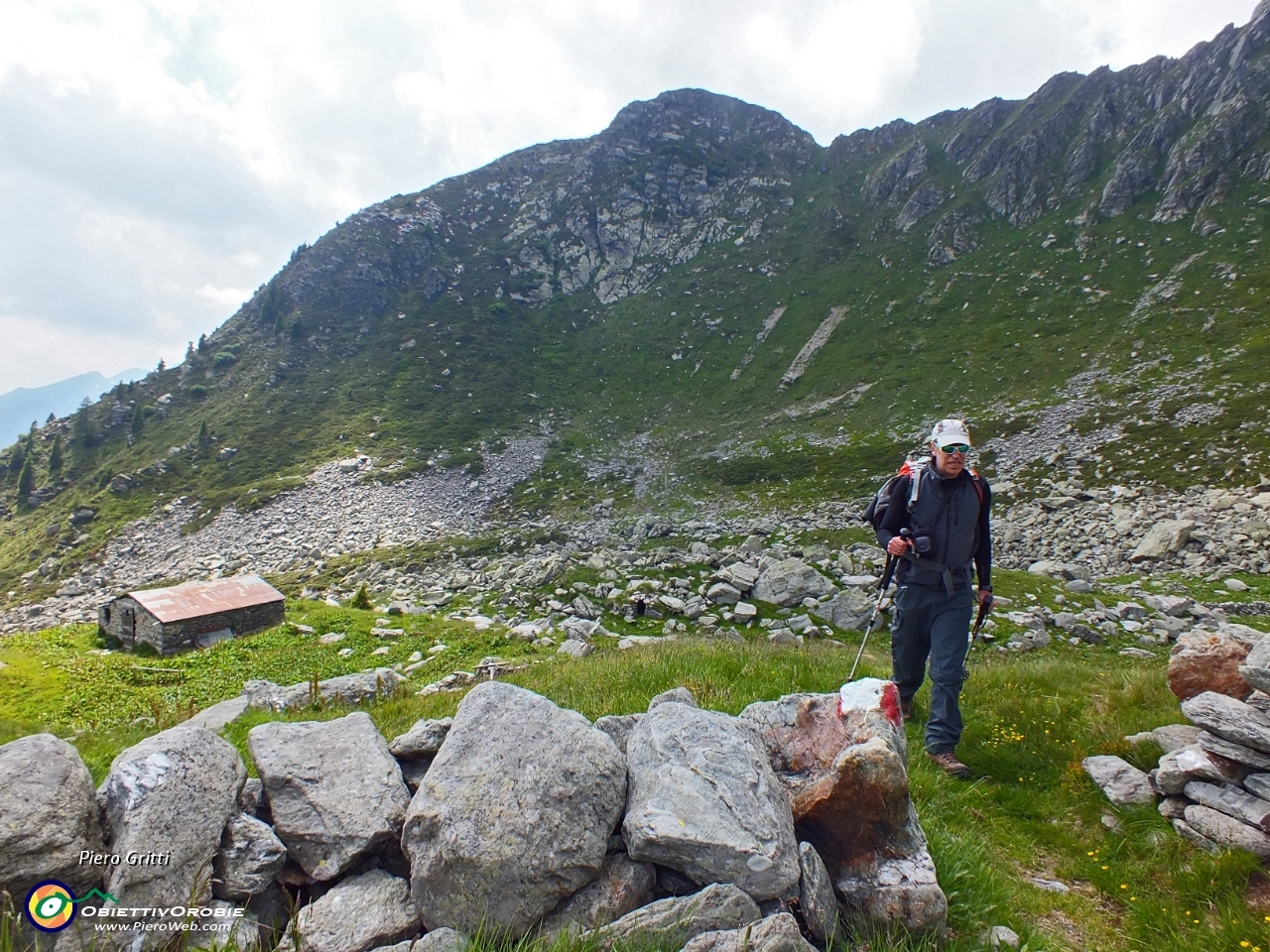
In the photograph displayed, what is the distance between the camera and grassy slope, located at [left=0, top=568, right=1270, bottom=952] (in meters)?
3.88

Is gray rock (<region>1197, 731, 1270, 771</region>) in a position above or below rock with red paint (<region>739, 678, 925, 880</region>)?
below

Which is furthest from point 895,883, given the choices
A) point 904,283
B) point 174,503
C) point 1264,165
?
point 1264,165

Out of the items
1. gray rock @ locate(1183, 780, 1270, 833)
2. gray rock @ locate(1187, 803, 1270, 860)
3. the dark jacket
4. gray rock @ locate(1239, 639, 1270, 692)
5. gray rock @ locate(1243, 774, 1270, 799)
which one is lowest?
gray rock @ locate(1187, 803, 1270, 860)

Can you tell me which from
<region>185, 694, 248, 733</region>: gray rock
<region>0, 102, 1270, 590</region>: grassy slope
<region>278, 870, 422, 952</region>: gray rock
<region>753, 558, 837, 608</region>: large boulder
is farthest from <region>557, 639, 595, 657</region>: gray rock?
<region>0, 102, 1270, 590</region>: grassy slope

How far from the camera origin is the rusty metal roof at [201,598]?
14961 millimetres

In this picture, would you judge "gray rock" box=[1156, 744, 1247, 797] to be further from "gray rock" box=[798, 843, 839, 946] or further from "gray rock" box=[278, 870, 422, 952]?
"gray rock" box=[278, 870, 422, 952]

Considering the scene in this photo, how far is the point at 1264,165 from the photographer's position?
63031 millimetres

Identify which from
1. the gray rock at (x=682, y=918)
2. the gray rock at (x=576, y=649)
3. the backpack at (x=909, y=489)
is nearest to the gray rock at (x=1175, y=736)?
the backpack at (x=909, y=489)

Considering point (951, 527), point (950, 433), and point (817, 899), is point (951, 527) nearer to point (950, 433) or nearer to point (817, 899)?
point (950, 433)

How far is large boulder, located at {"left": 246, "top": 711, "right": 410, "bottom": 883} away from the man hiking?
19.2 ft

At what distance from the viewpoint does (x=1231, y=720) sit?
473 cm

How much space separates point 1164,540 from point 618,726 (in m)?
24.3

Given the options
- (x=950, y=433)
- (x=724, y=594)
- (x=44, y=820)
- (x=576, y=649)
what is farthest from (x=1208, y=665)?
(x=724, y=594)

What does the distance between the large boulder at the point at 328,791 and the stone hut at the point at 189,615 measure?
14034 millimetres
